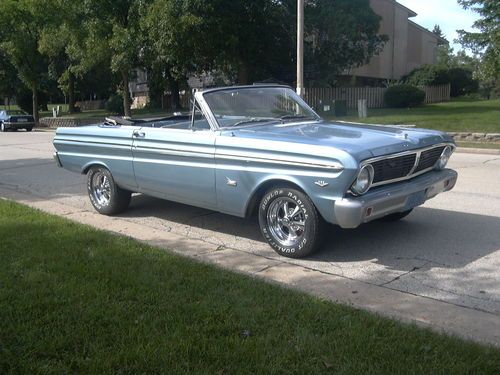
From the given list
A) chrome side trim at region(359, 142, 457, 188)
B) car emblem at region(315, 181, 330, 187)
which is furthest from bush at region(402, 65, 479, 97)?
car emblem at region(315, 181, 330, 187)

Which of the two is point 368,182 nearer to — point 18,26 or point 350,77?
point 18,26

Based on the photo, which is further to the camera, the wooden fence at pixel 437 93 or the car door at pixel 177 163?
the wooden fence at pixel 437 93

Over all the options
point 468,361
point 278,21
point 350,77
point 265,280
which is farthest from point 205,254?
point 350,77

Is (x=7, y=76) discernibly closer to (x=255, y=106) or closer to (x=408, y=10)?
(x=408, y=10)

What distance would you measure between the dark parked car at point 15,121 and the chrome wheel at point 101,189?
27830mm

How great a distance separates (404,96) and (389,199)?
2894 cm

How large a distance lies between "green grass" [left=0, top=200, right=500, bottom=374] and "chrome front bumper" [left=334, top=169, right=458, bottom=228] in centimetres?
96

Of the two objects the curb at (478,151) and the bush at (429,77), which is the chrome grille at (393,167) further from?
the bush at (429,77)

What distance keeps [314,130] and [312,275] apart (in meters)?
1.67

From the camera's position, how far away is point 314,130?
5984 millimetres

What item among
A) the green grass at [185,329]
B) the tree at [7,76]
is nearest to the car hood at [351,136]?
the green grass at [185,329]

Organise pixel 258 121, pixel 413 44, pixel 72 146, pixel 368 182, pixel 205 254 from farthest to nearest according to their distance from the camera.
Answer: pixel 413 44, pixel 72 146, pixel 258 121, pixel 205 254, pixel 368 182

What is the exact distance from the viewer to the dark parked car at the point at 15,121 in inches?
1293

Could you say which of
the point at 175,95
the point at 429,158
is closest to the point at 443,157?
the point at 429,158
